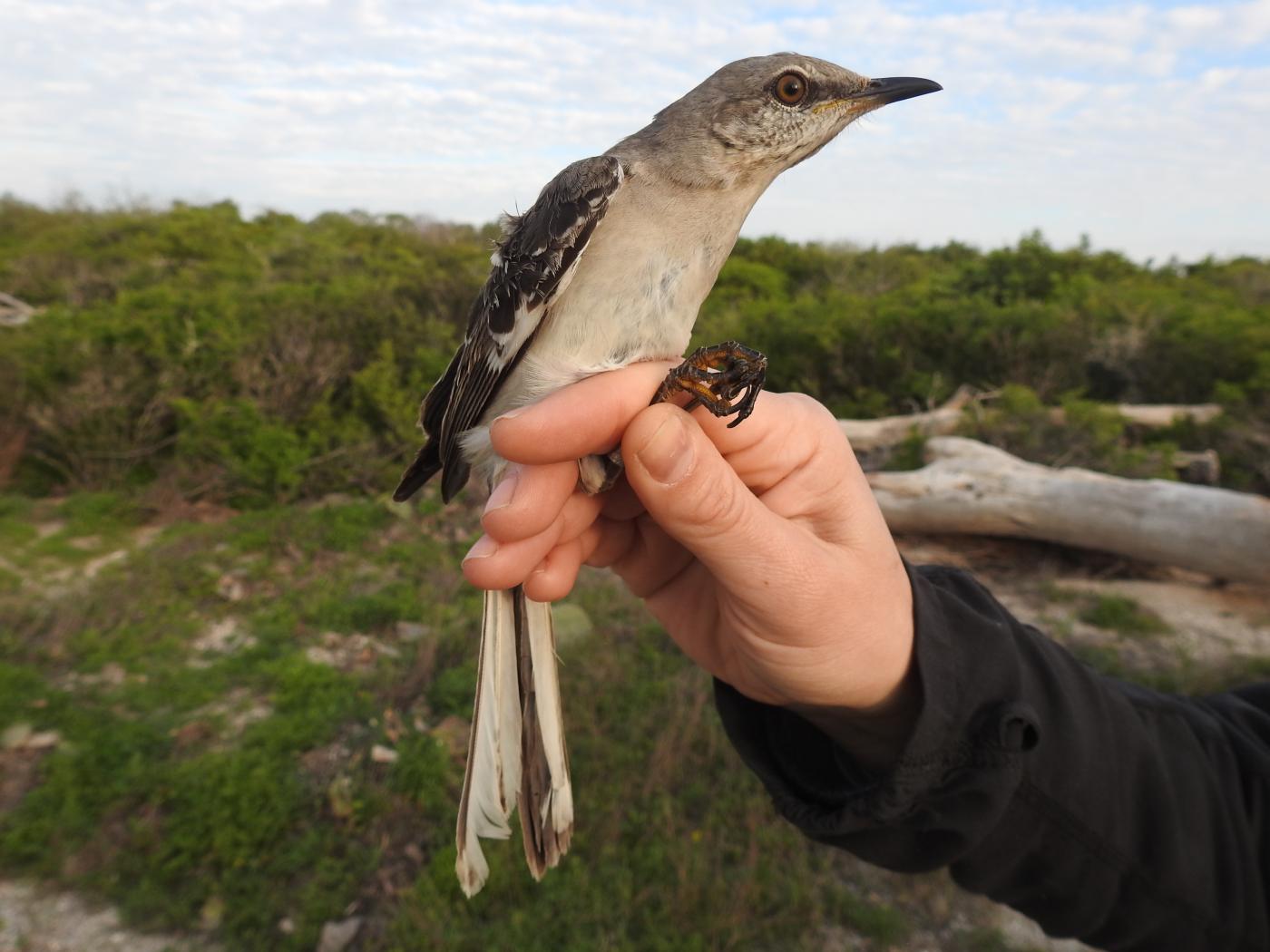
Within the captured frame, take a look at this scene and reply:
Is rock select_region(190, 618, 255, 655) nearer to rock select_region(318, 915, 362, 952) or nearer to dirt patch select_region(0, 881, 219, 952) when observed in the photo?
dirt patch select_region(0, 881, 219, 952)

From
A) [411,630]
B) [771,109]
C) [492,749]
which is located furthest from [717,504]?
[411,630]

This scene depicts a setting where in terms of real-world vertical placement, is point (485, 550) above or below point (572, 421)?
below

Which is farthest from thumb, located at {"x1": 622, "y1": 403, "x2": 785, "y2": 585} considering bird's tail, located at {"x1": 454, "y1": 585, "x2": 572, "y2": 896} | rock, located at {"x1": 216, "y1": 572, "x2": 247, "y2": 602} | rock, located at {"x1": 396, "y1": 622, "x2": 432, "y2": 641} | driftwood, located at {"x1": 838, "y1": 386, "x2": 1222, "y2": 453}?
driftwood, located at {"x1": 838, "y1": 386, "x2": 1222, "y2": 453}

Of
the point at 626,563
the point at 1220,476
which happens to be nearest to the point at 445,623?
the point at 626,563

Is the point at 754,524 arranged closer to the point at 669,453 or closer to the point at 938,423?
the point at 669,453

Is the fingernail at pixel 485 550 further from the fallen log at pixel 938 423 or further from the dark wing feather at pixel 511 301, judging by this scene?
the fallen log at pixel 938 423

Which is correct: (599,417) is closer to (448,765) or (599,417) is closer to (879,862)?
(879,862)

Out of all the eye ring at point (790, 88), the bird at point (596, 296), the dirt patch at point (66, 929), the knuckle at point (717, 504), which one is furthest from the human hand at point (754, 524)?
the dirt patch at point (66, 929)
